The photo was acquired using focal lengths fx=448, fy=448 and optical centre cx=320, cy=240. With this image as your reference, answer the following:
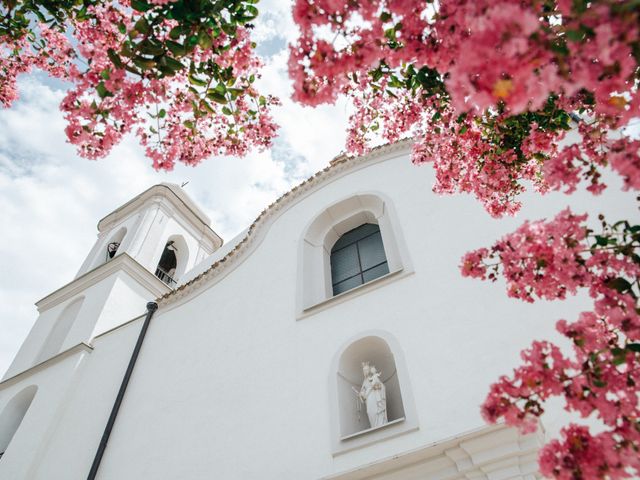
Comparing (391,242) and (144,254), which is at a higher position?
(144,254)

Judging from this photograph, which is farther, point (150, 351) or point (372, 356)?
point (150, 351)

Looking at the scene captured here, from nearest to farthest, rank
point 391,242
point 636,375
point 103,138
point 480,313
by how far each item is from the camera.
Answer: point 636,375 < point 103,138 < point 480,313 < point 391,242

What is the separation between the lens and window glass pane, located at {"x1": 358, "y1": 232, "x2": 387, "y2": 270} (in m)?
7.29

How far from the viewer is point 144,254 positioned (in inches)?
512

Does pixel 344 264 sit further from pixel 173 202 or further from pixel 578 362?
pixel 173 202

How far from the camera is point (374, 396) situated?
4.88 m

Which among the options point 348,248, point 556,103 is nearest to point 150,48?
point 556,103

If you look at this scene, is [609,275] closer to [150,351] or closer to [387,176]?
[387,176]

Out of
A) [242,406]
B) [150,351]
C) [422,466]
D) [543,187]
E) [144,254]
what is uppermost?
[144,254]

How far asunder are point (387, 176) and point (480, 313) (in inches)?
143

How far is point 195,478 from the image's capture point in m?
5.47

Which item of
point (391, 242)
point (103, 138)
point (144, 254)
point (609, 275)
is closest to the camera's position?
point (609, 275)

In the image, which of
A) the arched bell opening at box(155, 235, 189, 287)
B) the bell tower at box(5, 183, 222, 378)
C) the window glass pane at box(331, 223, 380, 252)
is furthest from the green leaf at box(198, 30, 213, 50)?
the arched bell opening at box(155, 235, 189, 287)

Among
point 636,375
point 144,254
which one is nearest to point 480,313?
point 636,375
